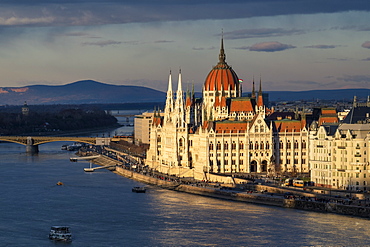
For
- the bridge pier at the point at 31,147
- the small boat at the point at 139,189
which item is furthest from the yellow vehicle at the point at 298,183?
the bridge pier at the point at 31,147

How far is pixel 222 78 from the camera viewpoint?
110 meters

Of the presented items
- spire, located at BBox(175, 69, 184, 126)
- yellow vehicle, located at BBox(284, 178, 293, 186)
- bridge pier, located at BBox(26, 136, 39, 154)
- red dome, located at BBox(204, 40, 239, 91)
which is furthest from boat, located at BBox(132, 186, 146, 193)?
bridge pier, located at BBox(26, 136, 39, 154)

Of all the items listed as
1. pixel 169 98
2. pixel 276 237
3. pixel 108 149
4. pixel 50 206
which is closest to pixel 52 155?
pixel 108 149

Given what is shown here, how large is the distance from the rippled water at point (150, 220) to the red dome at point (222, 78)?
20236 mm

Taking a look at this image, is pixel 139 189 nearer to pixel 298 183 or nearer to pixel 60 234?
pixel 298 183

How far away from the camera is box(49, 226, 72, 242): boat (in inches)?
2536

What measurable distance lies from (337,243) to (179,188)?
1219 inches

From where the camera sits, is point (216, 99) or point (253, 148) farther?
point (216, 99)

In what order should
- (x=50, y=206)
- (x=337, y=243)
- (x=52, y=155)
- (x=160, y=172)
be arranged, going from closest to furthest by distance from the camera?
(x=337, y=243) → (x=50, y=206) → (x=160, y=172) → (x=52, y=155)

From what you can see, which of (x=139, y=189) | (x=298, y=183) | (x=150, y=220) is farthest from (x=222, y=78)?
(x=150, y=220)

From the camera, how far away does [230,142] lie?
3848 inches

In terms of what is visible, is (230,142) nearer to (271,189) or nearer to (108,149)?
(271,189)

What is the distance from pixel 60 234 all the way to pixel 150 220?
10122mm

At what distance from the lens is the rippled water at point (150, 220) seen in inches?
2549
